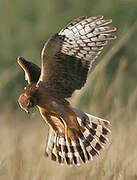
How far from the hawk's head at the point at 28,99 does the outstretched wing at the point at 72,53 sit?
108 millimetres

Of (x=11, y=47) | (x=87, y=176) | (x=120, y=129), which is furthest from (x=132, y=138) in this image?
(x=11, y=47)

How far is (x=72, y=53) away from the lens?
714 cm

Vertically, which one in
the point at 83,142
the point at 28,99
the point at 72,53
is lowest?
the point at 83,142

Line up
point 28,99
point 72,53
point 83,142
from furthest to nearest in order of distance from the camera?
1. point 83,142
2. point 72,53
3. point 28,99

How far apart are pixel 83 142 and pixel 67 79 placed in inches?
29.0

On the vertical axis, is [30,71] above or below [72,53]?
below

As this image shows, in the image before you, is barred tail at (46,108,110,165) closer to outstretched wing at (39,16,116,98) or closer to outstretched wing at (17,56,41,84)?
outstretched wing at (39,16,116,98)

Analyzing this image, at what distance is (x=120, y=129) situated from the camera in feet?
23.5

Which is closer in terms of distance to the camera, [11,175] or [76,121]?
[11,175]

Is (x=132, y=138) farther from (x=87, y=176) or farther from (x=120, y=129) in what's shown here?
(x=87, y=176)

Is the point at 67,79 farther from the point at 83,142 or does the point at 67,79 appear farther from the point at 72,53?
the point at 83,142

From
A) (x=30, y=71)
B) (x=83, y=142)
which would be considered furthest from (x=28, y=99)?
(x=83, y=142)

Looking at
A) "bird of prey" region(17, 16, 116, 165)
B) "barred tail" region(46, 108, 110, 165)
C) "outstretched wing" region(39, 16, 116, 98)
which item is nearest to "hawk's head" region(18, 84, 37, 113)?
"bird of prey" region(17, 16, 116, 165)

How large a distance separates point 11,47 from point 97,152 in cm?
2509
